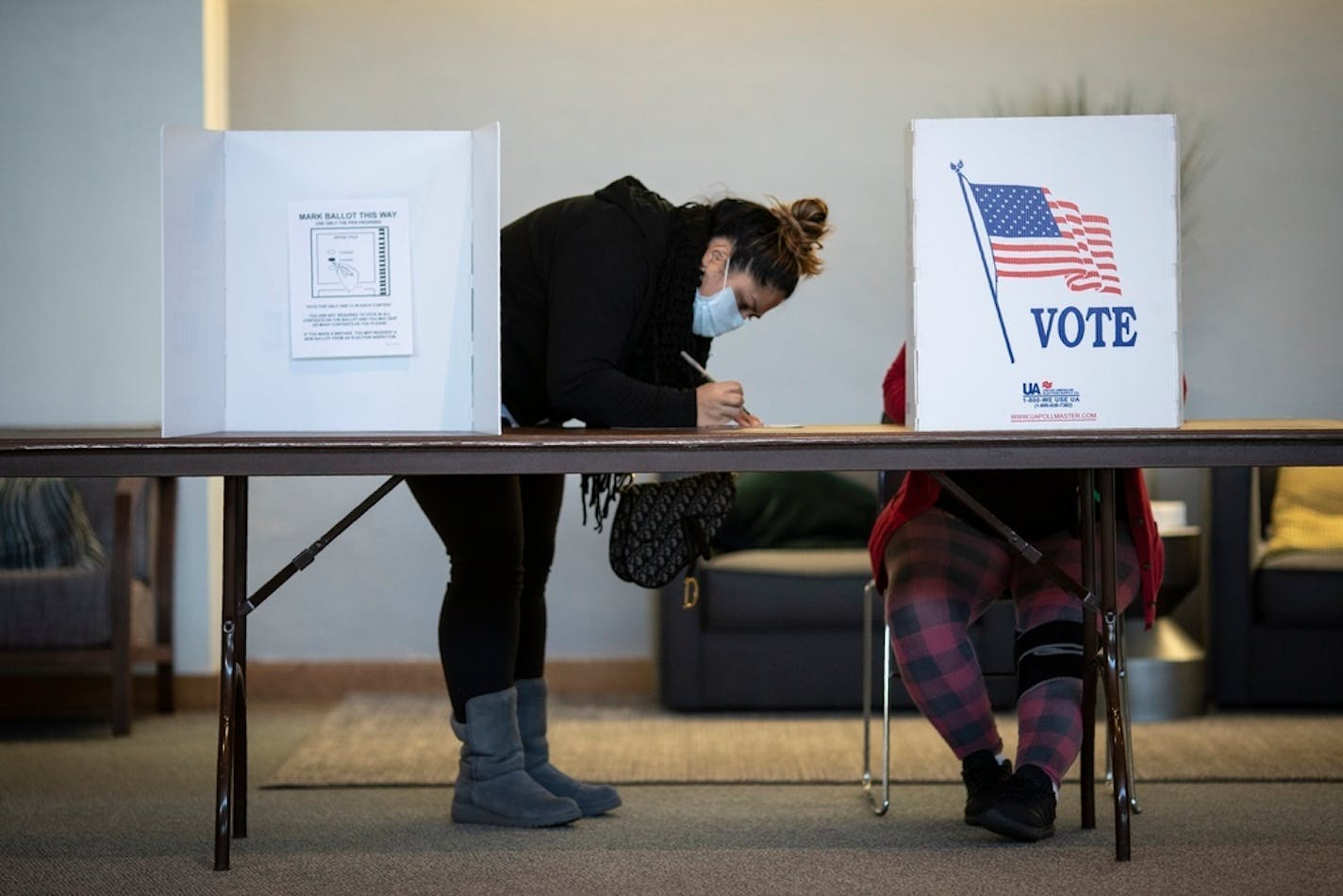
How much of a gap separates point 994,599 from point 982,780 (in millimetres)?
321

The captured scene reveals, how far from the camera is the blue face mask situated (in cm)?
256

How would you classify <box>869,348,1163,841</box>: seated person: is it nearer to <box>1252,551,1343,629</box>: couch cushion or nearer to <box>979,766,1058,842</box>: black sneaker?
<box>979,766,1058,842</box>: black sneaker

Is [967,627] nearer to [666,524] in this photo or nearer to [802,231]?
[666,524]

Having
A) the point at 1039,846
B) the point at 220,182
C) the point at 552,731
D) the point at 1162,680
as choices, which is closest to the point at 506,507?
the point at 220,182

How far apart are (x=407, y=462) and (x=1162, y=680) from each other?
2425 mm

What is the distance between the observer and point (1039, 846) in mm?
2445

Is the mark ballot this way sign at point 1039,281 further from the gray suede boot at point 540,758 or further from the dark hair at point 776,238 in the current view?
the gray suede boot at point 540,758

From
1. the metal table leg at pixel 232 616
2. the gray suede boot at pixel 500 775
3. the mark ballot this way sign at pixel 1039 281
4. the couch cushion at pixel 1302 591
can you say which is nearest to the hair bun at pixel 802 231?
the mark ballot this way sign at pixel 1039 281

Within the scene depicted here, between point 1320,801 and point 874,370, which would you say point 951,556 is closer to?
point 1320,801

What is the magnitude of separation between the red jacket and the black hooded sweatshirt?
382 millimetres

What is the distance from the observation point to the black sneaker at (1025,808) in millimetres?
2400

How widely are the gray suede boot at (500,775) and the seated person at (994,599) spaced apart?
0.62 metres

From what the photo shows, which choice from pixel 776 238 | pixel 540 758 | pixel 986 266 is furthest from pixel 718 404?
pixel 540 758

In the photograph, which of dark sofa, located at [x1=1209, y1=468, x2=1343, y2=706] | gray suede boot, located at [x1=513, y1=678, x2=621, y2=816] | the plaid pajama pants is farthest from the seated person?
dark sofa, located at [x1=1209, y1=468, x2=1343, y2=706]
